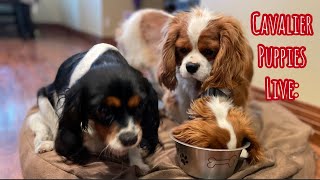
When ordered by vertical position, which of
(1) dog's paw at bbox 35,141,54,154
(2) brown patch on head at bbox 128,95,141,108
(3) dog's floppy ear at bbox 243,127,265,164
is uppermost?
(2) brown patch on head at bbox 128,95,141,108

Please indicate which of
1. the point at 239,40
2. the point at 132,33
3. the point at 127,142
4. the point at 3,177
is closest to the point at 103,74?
the point at 127,142

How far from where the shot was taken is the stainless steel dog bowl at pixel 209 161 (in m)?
1.15

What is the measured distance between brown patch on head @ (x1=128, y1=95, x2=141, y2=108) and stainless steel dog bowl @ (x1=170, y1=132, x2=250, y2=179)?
215mm

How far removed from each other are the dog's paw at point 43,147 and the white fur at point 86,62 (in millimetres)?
259

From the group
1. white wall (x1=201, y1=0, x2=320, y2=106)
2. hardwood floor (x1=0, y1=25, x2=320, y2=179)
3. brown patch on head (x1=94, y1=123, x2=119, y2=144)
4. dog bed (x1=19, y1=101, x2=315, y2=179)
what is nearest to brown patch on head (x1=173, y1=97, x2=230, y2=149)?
dog bed (x1=19, y1=101, x2=315, y2=179)

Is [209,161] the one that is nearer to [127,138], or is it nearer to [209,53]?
[127,138]

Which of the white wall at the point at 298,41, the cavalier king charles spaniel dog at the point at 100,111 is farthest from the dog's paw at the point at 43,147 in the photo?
the white wall at the point at 298,41

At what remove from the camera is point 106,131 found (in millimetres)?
1137

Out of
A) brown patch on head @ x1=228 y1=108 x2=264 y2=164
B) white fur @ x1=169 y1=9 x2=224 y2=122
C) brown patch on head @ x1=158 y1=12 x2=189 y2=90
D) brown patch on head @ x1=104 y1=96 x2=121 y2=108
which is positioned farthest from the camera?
brown patch on head @ x1=158 y1=12 x2=189 y2=90

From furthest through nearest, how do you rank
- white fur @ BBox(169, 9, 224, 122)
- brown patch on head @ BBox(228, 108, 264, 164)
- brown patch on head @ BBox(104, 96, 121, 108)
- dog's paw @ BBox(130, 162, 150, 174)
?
white fur @ BBox(169, 9, 224, 122) < dog's paw @ BBox(130, 162, 150, 174) < brown patch on head @ BBox(228, 108, 264, 164) < brown patch on head @ BBox(104, 96, 121, 108)

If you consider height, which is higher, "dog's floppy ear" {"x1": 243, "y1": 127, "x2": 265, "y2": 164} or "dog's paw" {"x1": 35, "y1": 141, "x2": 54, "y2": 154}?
"dog's floppy ear" {"x1": 243, "y1": 127, "x2": 265, "y2": 164}

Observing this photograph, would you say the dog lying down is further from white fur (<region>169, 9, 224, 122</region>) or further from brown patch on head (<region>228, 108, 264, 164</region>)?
white fur (<region>169, 9, 224, 122</region>)

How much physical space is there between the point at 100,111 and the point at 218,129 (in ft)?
1.23

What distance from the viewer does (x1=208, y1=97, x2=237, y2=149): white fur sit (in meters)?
1.16
